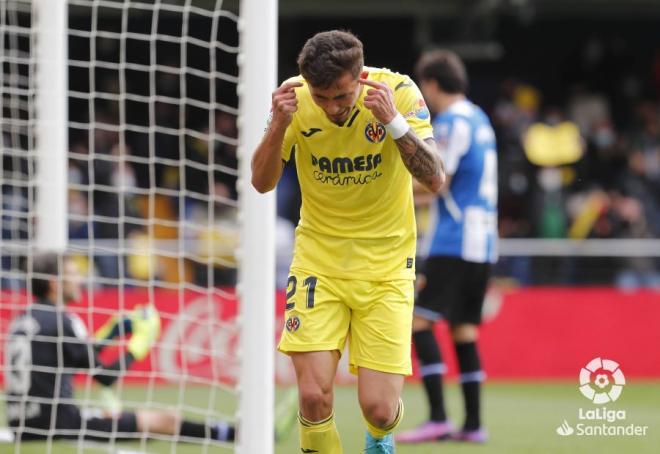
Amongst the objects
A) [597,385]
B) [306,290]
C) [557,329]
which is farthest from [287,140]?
[557,329]

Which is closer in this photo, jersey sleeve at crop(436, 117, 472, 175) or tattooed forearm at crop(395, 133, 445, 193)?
tattooed forearm at crop(395, 133, 445, 193)

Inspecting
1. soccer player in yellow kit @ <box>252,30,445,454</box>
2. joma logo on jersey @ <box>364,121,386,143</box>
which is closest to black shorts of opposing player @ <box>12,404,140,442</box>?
soccer player in yellow kit @ <box>252,30,445,454</box>

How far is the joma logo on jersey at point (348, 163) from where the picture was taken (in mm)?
5109

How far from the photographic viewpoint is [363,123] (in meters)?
5.07

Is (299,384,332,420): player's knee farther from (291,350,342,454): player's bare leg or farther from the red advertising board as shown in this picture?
the red advertising board

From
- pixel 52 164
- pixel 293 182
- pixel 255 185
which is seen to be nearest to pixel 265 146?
pixel 255 185

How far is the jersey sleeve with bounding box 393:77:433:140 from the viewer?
16.6 ft

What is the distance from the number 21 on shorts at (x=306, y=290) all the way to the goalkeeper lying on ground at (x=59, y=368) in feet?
6.36

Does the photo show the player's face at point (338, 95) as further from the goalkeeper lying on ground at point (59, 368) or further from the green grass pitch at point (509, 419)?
the goalkeeper lying on ground at point (59, 368)

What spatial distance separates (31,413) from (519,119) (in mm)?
11517

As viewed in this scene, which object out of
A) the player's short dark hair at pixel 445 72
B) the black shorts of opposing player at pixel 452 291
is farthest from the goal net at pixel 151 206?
the player's short dark hair at pixel 445 72

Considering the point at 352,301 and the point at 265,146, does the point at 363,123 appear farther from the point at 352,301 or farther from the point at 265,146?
the point at 352,301

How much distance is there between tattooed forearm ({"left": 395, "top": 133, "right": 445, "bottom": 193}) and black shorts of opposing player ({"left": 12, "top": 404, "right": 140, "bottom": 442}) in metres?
2.72

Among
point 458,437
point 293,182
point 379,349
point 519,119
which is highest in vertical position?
point 519,119
